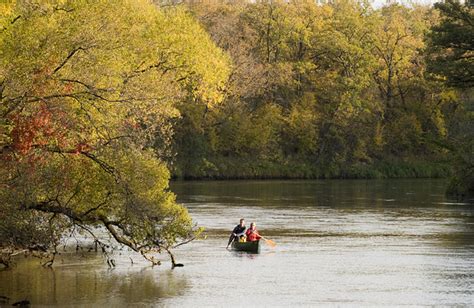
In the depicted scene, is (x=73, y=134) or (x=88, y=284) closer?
(x=73, y=134)

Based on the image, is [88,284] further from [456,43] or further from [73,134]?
[456,43]

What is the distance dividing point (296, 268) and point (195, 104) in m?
57.3

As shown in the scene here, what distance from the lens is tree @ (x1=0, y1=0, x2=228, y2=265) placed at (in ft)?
96.1

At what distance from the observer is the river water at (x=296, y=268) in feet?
97.7

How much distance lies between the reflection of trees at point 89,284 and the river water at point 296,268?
0.03 m

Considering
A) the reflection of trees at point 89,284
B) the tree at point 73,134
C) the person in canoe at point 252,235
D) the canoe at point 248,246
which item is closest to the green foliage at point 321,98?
the person in canoe at point 252,235

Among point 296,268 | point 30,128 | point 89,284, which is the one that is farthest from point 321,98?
point 30,128

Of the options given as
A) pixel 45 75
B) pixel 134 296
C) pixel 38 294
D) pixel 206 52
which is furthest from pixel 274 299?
pixel 206 52

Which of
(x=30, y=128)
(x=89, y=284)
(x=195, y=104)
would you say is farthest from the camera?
(x=195, y=104)

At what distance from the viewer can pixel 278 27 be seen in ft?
337

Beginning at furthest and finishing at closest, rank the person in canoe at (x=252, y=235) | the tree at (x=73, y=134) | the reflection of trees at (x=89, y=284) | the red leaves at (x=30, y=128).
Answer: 1. the person in canoe at (x=252, y=235)
2. the reflection of trees at (x=89, y=284)
3. the tree at (x=73, y=134)
4. the red leaves at (x=30, y=128)

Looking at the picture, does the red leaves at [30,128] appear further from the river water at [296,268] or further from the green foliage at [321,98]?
the green foliage at [321,98]

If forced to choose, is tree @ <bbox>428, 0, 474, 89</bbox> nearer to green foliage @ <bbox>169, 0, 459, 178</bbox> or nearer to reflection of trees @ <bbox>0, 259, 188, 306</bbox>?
reflection of trees @ <bbox>0, 259, 188, 306</bbox>

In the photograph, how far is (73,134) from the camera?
99.1 ft
